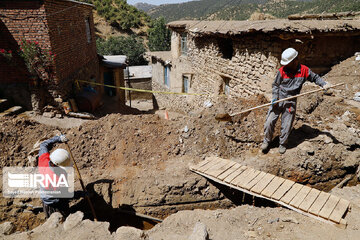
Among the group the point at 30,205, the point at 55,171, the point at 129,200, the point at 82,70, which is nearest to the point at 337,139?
the point at 129,200

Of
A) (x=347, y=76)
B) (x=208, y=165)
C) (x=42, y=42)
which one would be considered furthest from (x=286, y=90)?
(x=42, y=42)

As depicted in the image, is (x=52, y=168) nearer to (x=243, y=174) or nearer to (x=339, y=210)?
(x=243, y=174)

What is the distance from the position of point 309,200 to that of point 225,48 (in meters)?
6.76

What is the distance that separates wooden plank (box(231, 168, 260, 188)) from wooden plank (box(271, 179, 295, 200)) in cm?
51

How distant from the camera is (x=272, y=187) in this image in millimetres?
4340

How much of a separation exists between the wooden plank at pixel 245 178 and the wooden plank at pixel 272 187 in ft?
1.11

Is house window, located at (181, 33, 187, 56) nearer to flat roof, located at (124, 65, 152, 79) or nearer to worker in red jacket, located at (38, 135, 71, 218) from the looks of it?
flat roof, located at (124, 65, 152, 79)

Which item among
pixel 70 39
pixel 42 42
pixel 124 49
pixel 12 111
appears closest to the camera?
pixel 42 42

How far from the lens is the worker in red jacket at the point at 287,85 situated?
14.2 ft

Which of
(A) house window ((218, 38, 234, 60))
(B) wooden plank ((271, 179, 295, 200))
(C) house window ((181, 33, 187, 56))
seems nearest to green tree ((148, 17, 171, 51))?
(C) house window ((181, 33, 187, 56))

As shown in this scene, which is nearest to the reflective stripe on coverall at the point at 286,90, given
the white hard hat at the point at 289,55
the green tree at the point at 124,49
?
the white hard hat at the point at 289,55

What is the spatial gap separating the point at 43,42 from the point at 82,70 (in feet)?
8.35

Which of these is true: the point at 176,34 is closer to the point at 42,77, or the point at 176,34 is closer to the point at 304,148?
the point at 42,77

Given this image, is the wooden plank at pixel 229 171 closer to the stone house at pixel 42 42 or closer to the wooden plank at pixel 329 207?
the wooden plank at pixel 329 207
